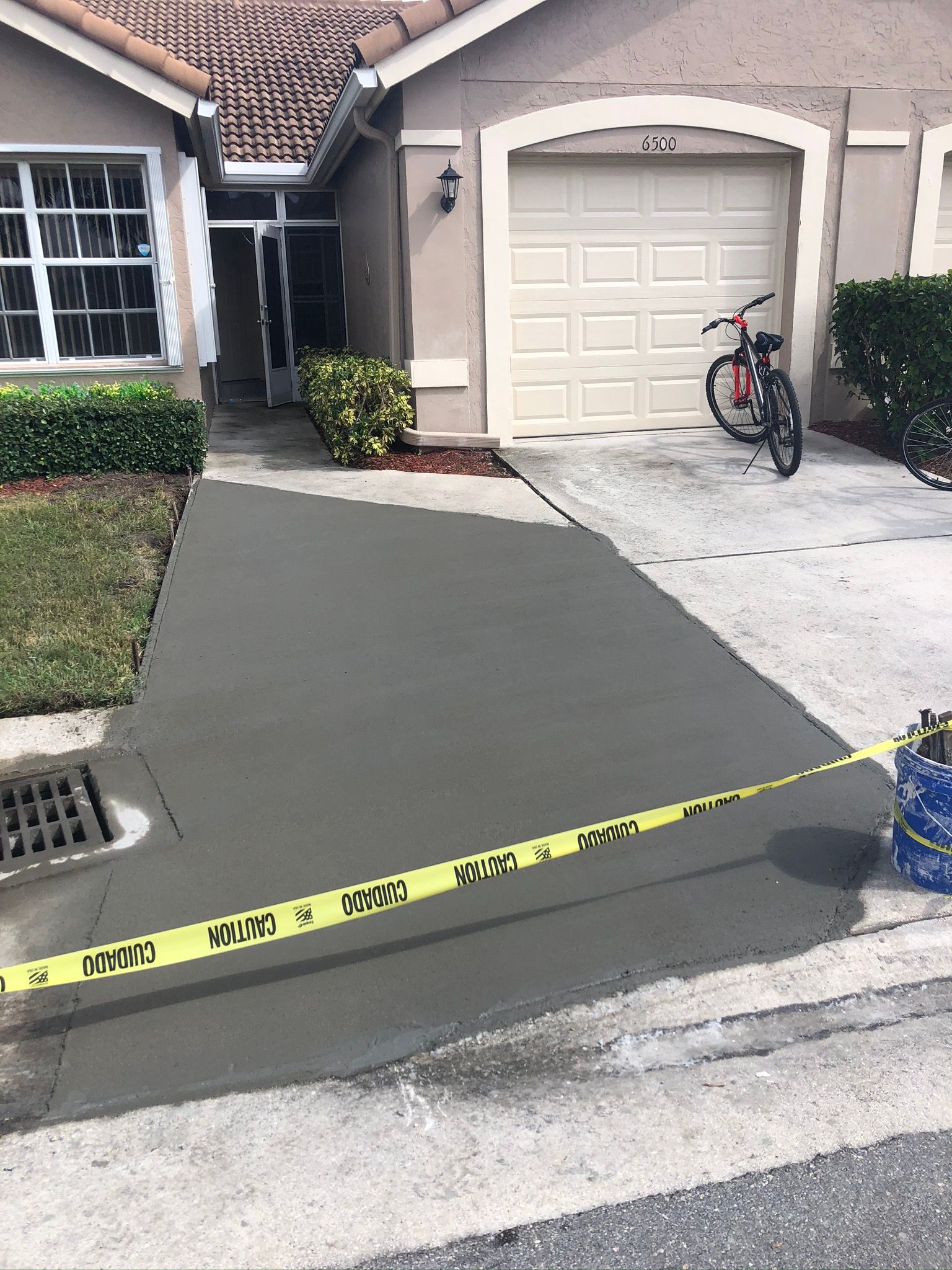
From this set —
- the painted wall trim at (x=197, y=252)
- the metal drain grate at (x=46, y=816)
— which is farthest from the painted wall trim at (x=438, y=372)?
the metal drain grate at (x=46, y=816)

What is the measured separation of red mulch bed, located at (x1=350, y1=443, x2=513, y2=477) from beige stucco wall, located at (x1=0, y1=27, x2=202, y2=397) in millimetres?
3461

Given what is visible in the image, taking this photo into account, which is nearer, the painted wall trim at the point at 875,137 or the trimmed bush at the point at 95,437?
the trimmed bush at the point at 95,437

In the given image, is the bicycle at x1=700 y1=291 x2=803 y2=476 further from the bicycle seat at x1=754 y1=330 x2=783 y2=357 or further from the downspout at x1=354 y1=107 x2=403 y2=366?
the downspout at x1=354 y1=107 x2=403 y2=366

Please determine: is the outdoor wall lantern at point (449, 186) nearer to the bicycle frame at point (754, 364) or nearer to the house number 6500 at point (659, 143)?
the house number 6500 at point (659, 143)

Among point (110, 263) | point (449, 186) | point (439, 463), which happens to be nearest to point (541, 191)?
point (449, 186)

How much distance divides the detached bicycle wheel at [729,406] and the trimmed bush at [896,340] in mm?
1025

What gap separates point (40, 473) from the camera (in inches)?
365

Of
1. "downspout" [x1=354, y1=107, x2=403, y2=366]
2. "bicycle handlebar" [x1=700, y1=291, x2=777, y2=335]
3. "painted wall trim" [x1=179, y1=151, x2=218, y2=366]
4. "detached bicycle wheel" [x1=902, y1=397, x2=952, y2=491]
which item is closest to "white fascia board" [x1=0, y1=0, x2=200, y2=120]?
"painted wall trim" [x1=179, y1=151, x2=218, y2=366]

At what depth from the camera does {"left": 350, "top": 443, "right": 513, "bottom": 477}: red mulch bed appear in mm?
9258

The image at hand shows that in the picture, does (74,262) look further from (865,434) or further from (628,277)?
(865,434)

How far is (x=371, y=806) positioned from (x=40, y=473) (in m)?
6.53

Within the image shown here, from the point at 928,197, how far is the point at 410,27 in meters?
5.29

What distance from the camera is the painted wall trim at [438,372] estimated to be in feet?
31.4

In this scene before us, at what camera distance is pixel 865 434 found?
1017 cm
